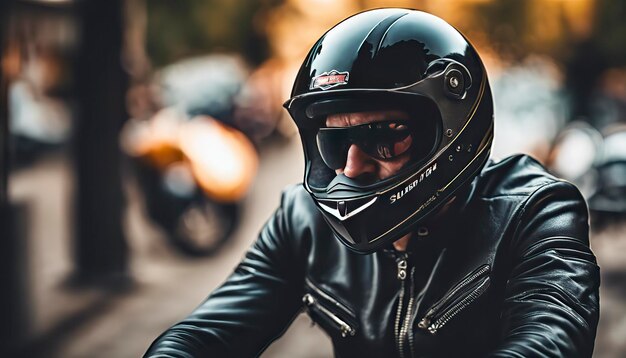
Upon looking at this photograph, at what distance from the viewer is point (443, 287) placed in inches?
73.0

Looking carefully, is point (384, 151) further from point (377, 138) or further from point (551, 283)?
point (551, 283)

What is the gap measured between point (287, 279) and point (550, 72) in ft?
41.1

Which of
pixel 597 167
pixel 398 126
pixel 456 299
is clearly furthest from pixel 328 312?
pixel 597 167

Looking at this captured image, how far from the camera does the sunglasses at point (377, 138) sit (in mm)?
1854

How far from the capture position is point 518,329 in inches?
67.1

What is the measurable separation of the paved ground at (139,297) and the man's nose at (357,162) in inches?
156

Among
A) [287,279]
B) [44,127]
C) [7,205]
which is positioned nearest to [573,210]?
[287,279]

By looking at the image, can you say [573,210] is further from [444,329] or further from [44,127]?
[44,127]

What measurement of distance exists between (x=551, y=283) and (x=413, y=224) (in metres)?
0.30

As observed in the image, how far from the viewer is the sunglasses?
1.85 metres

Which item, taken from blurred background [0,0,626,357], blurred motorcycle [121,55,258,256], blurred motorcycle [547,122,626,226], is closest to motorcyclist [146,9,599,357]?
blurred background [0,0,626,357]

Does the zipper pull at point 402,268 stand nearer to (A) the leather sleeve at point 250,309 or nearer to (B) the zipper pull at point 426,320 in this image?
(B) the zipper pull at point 426,320

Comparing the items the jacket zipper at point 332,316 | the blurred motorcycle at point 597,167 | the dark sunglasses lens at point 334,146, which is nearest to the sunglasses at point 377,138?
the dark sunglasses lens at point 334,146

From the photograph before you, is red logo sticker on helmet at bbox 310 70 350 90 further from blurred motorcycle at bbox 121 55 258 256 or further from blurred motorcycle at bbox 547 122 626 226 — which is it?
blurred motorcycle at bbox 547 122 626 226
